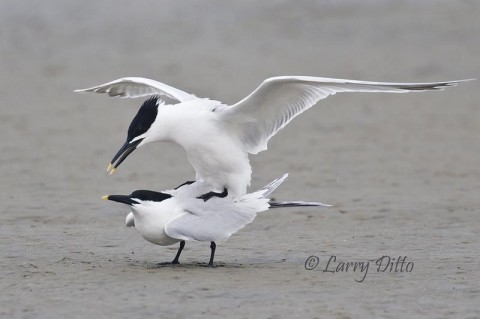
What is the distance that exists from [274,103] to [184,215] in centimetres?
136

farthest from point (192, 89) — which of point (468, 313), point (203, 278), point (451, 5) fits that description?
point (468, 313)

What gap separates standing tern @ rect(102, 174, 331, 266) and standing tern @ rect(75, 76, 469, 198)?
1.61 feet

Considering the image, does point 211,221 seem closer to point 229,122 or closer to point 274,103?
point 229,122

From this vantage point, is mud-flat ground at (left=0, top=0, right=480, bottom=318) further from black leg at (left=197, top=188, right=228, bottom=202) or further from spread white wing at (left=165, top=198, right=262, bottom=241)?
black leg at (left=197, top=188, right=228, bottom=202)

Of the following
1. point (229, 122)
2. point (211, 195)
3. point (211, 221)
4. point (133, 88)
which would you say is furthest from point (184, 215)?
point (133, 88)

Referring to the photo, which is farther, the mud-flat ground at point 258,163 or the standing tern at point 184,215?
the standing tern at point 184,215

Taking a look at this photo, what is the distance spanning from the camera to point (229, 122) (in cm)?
839

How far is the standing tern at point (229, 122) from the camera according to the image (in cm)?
806

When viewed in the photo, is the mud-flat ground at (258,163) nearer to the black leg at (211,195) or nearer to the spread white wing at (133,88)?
the black leg at (211,195)

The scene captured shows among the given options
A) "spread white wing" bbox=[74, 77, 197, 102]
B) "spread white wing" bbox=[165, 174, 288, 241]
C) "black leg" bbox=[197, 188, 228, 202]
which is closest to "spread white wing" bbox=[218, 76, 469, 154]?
"black leg" bbox=[197, 188, 228, 202]

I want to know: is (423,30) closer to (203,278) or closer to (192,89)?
(192,89)

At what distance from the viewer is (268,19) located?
20.3m

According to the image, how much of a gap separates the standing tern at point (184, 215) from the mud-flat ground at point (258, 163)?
0.78ft

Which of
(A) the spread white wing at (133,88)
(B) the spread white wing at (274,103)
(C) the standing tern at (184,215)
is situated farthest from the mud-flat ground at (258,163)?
(A) the spread white wing at (133,88)
